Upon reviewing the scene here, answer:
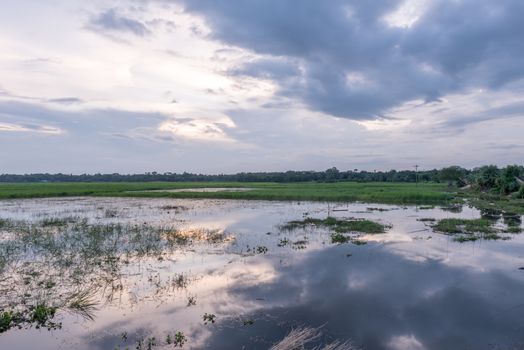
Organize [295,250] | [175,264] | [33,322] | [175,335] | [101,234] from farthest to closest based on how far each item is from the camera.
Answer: [101,234] → [295,250] → [175,264] → [33,322] → [175,335]

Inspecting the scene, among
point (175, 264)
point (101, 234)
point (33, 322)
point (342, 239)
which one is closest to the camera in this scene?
point (33, 322)

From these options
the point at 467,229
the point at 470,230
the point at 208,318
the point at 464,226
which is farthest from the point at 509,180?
the point at 208,318

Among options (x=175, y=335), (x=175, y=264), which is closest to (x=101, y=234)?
(x=175, y=264)

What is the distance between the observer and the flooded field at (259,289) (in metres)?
7.01

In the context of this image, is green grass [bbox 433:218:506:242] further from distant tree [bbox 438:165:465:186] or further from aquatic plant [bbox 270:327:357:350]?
distant tree [bbox 438:165:465:186]

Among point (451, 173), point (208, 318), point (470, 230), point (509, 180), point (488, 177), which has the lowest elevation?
point (208, 318)

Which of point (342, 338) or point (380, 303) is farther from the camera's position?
point (380, 303)

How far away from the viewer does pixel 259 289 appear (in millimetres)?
9672

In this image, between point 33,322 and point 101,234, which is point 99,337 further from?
point 101,234

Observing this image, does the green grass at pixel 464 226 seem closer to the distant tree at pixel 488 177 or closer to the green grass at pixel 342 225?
the green grass at pixel 342 225

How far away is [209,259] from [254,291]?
3600mm

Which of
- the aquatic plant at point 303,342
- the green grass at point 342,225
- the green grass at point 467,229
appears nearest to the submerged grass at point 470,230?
the green grass at point 467,229

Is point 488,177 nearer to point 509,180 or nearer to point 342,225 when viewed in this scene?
point 509,180

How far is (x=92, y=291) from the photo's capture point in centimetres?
932
